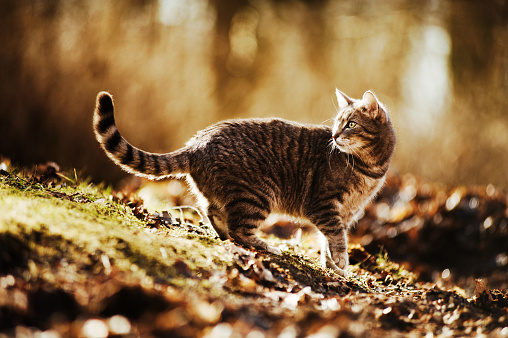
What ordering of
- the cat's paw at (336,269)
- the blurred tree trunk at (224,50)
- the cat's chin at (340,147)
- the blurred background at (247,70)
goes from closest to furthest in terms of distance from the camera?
the cat's paw at (336,269) → the cat's chin at (340,147) → the blurred background at (247,70) → the blurred tree trunk at (224,50)

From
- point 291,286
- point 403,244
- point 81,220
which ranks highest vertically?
point 81,220

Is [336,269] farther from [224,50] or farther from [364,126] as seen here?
[224,50]

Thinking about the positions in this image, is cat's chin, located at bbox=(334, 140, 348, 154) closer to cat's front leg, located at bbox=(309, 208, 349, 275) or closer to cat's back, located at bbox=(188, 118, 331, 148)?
cat's back, located at bbox=(188, 118, 331, 148)

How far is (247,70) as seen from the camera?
1332 centimetres

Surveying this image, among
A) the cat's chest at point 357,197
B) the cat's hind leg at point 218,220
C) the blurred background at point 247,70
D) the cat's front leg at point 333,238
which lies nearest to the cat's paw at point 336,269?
the cat's front leg at point 333,238

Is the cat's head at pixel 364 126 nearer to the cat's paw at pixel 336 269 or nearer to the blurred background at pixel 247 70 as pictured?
the cat's paw at pixel 336 269

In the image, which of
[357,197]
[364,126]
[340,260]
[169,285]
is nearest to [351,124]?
[364,126]

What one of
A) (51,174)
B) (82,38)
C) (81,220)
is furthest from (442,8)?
(81,220)

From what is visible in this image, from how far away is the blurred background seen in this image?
7.82m

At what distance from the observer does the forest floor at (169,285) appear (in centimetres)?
207

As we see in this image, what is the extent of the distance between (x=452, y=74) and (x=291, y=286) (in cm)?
1104

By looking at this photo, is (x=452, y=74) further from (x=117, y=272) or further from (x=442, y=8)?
(x=117, y=272)

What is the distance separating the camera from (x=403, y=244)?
6.59m

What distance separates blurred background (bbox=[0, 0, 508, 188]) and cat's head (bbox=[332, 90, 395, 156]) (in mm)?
2269
